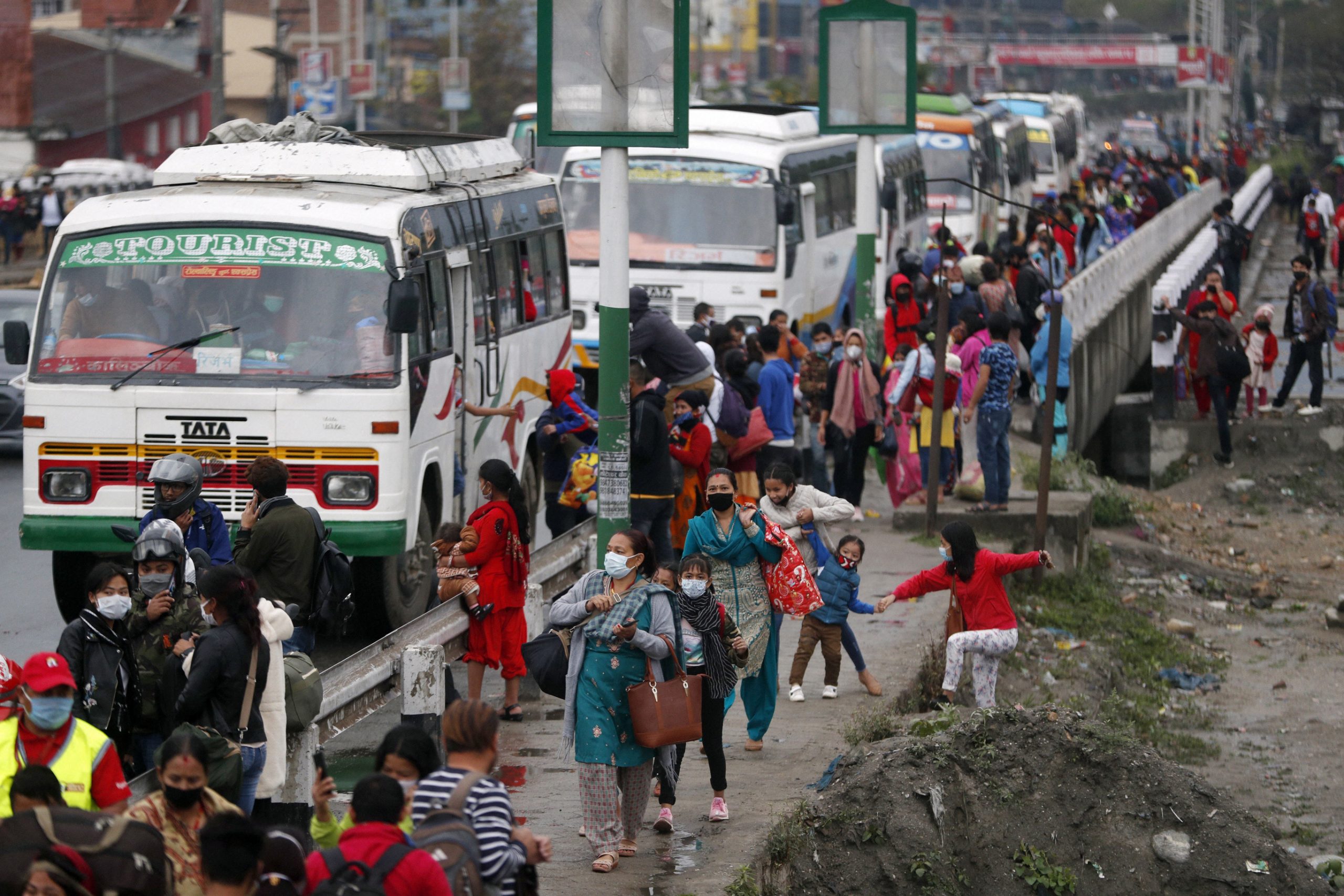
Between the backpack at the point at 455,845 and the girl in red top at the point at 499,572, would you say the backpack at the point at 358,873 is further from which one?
the girl in red top at the point at 499,572

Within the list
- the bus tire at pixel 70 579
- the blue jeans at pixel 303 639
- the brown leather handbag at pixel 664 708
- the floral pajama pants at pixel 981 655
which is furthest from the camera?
the bus tire at pixel 70 579

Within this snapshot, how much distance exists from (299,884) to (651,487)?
21.4 feet

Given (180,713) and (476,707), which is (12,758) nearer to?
(180,713)

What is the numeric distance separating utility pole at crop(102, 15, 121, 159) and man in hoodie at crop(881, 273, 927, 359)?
32252 mm

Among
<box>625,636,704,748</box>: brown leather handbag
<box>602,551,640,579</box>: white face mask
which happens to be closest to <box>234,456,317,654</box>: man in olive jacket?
<box>602,551,640,579</box>: white face mask

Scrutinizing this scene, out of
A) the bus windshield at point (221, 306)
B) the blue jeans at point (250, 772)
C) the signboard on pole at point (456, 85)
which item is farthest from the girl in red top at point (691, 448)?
the signboard on pole at point (456, 85)

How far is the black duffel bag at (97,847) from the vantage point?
174 inches

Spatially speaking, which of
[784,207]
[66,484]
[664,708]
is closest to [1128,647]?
[784,207]

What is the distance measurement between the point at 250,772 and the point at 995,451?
8451 millimetres

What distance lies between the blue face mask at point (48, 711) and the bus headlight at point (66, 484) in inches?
205

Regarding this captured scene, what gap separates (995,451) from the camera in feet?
45.1

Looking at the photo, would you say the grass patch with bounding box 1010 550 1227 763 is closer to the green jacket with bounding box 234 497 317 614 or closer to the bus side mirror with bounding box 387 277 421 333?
the bus side mirror with bounding box 387 277 421 333

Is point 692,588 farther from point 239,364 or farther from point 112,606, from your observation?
point 239,364

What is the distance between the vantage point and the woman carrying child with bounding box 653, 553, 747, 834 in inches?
295
